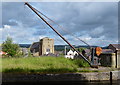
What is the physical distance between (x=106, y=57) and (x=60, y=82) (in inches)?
332

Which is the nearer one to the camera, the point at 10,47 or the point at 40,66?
the point at 40,66

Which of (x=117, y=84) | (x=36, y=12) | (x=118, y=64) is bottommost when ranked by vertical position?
(x=117, y=84)

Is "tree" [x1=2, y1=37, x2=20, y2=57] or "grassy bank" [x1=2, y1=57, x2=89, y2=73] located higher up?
"tree" [x1=2, y1=37, x2=20, y2=57]

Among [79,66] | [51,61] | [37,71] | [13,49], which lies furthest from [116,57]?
[13,49]

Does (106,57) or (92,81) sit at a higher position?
(106,57)

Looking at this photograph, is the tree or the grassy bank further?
the tree

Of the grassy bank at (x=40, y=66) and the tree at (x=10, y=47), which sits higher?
the tree at (x=10, y=47)

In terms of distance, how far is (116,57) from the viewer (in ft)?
66.6

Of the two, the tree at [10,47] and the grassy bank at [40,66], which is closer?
the grassy bank at [40,66]

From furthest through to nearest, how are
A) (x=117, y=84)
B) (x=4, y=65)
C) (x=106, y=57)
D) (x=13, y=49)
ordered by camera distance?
(x=13, y=49) < (x=106, y=57) < (x=4, y=65) < (x=117, y=84)

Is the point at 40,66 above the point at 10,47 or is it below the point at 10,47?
below

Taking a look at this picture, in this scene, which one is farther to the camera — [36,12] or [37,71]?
[37,71]

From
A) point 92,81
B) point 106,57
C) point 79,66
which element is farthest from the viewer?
point 106,57

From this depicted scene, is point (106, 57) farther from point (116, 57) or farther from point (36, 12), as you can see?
point (36, 12)
